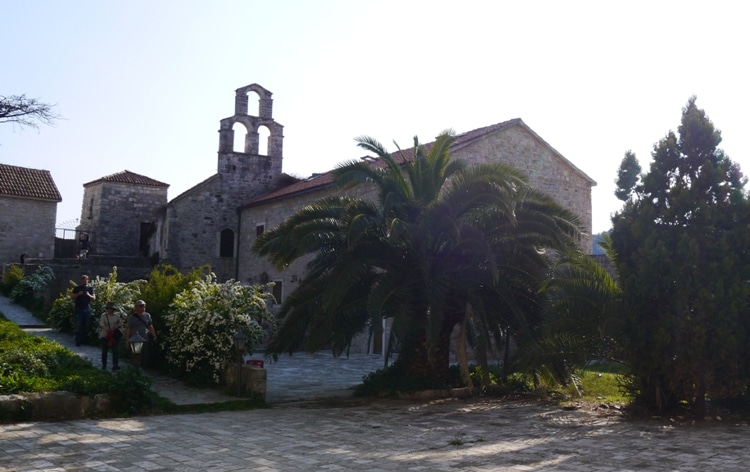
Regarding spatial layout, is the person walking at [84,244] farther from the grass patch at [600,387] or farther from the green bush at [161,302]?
the grass patch at [600,387]

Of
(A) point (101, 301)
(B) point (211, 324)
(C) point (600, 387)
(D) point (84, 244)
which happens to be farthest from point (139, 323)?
(D) point (84, 244)

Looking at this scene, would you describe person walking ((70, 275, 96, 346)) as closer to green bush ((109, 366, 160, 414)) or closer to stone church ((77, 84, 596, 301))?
green bush ((109, 366, 160, 414))

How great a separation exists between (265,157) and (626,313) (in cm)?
2559

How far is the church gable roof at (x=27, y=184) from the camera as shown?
33812 millimetres

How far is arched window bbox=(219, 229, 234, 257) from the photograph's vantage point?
3284cm

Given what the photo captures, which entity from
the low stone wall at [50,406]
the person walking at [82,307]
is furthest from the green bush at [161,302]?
the low stone wall at [50,406]

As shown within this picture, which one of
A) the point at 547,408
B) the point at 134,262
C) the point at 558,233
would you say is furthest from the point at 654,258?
the point at 134,262

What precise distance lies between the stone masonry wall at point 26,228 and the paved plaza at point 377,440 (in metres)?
25.7

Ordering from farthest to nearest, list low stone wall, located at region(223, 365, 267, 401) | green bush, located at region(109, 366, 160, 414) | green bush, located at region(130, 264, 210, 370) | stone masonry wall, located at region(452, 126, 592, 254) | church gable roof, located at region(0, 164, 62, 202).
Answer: church gable roof, located at region(0, 164, 62, 202)
stone masonry wall, located at region(452, 126, 592, 254)
green bush, located at region(130, 264, 210, 370)
low stone wall, located at region(223, 365, 267, 401)
green bush, located at region(109, 366, 160, 414)

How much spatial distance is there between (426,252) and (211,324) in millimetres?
4056

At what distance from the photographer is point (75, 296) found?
16078 millimetres

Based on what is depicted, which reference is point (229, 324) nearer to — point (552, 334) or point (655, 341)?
point (552, 334)

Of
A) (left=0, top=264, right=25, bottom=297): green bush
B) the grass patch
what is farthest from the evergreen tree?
(left=0, top=264, right=25, bottom=297): green bush

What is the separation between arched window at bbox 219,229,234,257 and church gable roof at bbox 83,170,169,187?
335 inches
